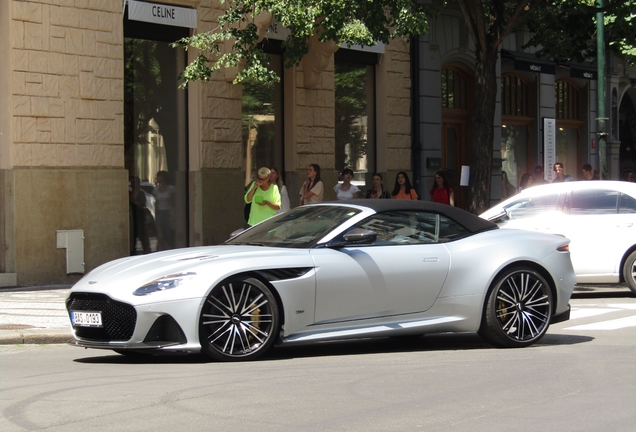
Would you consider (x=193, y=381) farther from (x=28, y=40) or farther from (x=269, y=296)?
(x=28, y=40)

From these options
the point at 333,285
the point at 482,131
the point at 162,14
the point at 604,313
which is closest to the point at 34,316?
the point at 333,285

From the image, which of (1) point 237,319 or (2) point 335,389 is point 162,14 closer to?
(1) point 237,319

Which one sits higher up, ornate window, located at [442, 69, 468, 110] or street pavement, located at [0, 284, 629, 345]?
ornate window, located at [442, 69, 468, 110]

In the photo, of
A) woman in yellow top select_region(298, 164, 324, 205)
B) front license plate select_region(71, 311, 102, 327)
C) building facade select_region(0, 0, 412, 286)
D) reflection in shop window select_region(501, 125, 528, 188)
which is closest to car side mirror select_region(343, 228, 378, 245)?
front license plate select_region(71, 311, 102, 327)

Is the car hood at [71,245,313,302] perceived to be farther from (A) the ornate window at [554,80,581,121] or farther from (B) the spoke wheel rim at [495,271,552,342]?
(A) the ornate window at [554,80,581,121]

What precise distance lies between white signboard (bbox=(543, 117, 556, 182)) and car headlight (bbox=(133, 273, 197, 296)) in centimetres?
2212

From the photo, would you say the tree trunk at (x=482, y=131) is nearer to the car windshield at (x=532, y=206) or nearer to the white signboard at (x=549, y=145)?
the car windshield at (x=532, y=206)

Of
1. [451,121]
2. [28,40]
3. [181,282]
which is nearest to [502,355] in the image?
[181,282]

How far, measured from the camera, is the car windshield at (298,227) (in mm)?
9016

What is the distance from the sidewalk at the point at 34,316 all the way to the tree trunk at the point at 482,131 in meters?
7.49

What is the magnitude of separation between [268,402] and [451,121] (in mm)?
19643

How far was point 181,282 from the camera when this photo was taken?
8.08 m

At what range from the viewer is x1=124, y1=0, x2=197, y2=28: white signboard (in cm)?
1690

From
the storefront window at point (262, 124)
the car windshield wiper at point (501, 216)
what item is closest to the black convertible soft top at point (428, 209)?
the car windshield wiper at point (501, 216)
